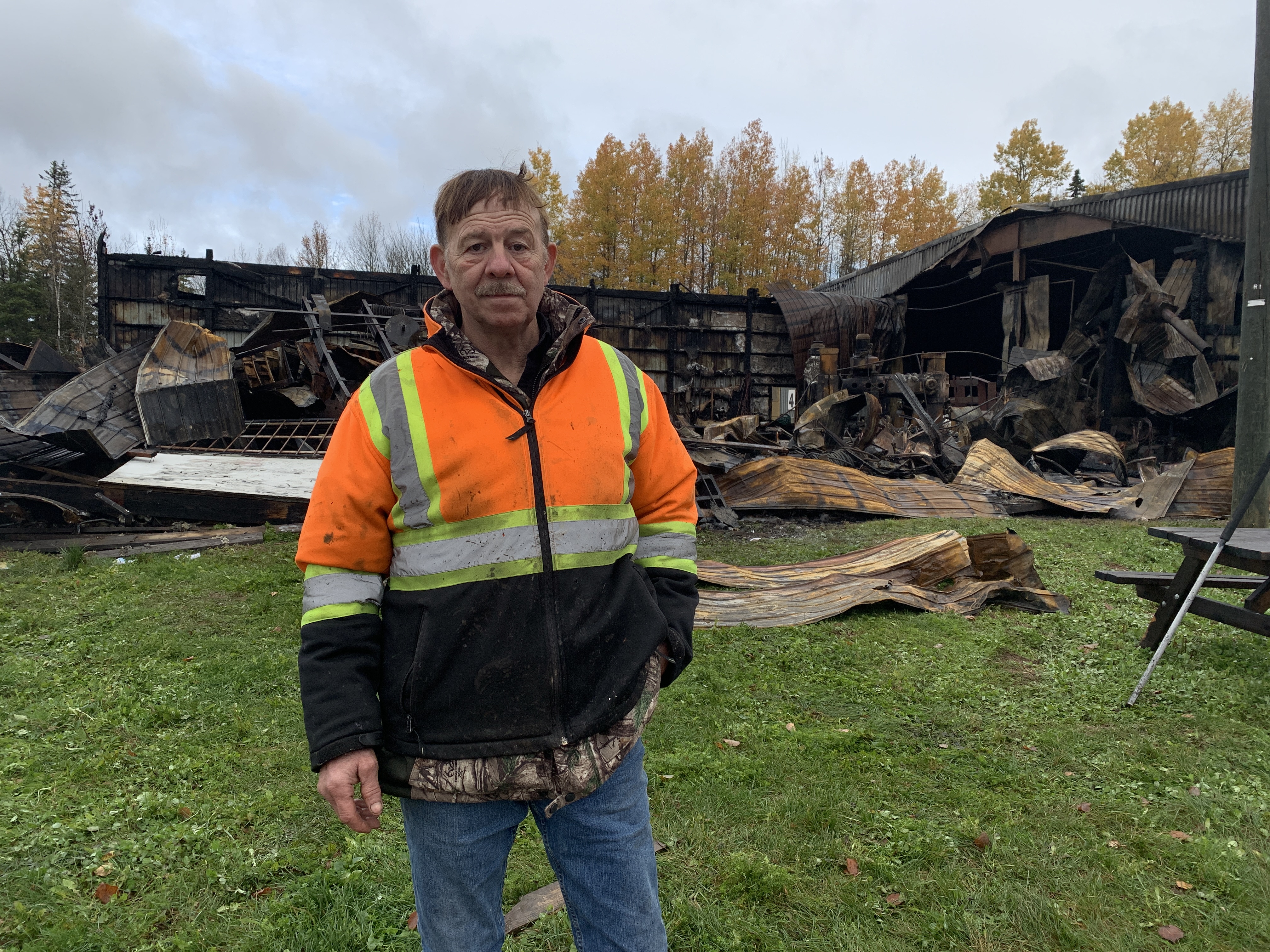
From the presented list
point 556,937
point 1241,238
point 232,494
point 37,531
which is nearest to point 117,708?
point 556,937

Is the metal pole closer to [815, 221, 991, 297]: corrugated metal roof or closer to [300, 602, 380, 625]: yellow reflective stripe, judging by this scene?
[300, 602, 380, 625]: yellow reflective stripe

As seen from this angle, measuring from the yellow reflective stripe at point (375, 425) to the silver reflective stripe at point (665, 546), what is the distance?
636 mm

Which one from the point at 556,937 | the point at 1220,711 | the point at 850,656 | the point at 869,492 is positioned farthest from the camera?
the point at 869,492

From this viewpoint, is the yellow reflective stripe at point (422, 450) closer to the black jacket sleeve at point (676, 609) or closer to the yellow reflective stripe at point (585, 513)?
the yellow reflective stripe at point (585, 513)

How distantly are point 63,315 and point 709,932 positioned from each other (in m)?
42.3

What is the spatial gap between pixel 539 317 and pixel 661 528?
0.59 metres

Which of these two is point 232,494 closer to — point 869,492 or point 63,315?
point 869,492

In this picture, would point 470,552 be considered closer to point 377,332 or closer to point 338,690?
point 338,690

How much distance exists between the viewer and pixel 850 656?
5039mm

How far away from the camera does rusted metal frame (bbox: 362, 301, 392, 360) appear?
1171 cm

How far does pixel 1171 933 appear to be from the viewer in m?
2.44

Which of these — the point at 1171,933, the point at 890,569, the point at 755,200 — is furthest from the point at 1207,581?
the point at 755,200

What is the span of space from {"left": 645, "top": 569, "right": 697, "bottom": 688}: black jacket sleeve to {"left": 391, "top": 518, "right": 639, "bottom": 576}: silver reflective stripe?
0.27 metres

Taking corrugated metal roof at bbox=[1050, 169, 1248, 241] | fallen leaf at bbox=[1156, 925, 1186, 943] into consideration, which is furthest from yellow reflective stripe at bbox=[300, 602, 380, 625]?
corrugated metal roof at bbox=[1050, 169, 1248, 241]
